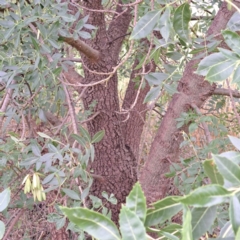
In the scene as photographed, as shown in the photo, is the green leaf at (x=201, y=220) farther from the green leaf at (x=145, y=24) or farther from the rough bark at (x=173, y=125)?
the rough bark at (x=173, y=125)

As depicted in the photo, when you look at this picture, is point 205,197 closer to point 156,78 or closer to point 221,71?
point 221,71

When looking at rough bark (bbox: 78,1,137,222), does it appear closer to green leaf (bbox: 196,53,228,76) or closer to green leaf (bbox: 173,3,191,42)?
green leaf (bbox: 173,3,191,42)

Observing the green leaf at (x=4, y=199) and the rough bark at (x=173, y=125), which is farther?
the rough bark at (x=173, y=125)

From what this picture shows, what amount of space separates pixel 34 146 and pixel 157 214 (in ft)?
2.19

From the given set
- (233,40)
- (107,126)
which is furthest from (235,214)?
(107,126)

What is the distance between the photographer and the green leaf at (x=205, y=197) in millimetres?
342

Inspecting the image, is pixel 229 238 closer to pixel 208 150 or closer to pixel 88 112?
pixel 208 150

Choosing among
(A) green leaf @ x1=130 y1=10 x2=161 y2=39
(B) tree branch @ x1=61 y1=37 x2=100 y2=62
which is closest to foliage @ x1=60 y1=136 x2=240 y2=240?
(A) green leaf @ x1=130 y1=10 x2=161 y2=39

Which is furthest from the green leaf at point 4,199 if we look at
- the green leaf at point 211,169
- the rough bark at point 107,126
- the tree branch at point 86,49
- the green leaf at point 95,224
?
the rough bark at point 107,126

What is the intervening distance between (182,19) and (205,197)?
458 millimetres

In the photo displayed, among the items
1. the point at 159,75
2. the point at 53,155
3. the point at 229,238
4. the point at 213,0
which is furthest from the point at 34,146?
the point at 213,0

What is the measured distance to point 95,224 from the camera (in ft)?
1.21

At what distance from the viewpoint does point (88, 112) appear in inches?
63.6

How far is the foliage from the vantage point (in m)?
0.34
